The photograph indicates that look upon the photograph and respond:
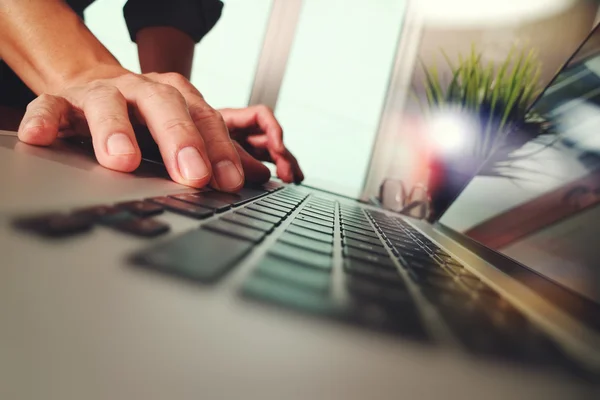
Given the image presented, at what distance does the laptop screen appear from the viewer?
16.1 inches

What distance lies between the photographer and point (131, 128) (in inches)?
13.1

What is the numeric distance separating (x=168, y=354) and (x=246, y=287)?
47 mm

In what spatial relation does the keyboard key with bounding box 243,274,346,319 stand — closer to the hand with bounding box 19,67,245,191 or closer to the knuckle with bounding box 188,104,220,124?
the hand with bounding box 19,67,245,191

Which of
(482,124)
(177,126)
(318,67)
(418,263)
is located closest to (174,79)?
(177,126)

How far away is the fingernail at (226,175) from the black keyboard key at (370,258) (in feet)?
0.64

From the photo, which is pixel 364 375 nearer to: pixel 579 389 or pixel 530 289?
pixel 579 389

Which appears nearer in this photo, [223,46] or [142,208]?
[142,208]

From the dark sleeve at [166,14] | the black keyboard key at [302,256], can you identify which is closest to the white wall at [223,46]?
the dark sleeve at [166,14]

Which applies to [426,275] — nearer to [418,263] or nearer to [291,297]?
[418,263]

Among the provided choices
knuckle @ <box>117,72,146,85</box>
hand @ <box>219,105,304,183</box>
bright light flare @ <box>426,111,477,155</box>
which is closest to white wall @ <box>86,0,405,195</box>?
bright light flare @ <box>426,111,477,155</box>

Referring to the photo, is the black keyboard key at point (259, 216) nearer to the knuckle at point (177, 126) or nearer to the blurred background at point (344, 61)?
the knuckle at point (177, 126)

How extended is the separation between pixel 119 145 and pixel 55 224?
0.67 ft

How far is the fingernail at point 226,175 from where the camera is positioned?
41 cm

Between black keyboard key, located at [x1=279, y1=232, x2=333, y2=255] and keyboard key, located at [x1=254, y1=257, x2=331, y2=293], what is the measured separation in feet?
0.16
